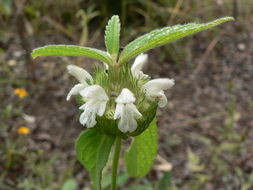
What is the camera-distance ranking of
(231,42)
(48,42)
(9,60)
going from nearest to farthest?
1. (9,60)
2. (48,42)
3. (231,42)

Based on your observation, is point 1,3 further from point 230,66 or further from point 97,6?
point 230,66

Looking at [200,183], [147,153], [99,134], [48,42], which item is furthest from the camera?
[48,42]

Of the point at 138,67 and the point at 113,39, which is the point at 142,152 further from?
the point at 113,39

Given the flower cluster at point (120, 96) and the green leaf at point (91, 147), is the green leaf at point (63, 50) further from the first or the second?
the green leaf at point (91, 147)

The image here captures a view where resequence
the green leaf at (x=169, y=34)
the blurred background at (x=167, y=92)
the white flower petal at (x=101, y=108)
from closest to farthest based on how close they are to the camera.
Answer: the green leaf at (x=169, y=34) → the white flower petal at (x=101, y=108) → the blurred background at (x=167, y=92)

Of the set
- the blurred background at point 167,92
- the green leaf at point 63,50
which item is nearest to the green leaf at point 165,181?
the blurred background at point 167,92

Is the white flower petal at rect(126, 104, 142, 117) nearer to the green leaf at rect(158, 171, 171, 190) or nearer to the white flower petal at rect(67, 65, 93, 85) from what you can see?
the white flower petal at rect(67, 65, 93, 85)

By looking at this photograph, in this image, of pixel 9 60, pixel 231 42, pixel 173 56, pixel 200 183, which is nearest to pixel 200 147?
pixel 200 183

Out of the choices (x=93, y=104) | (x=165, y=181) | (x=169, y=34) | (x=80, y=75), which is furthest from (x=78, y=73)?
(x=165, y=181)
